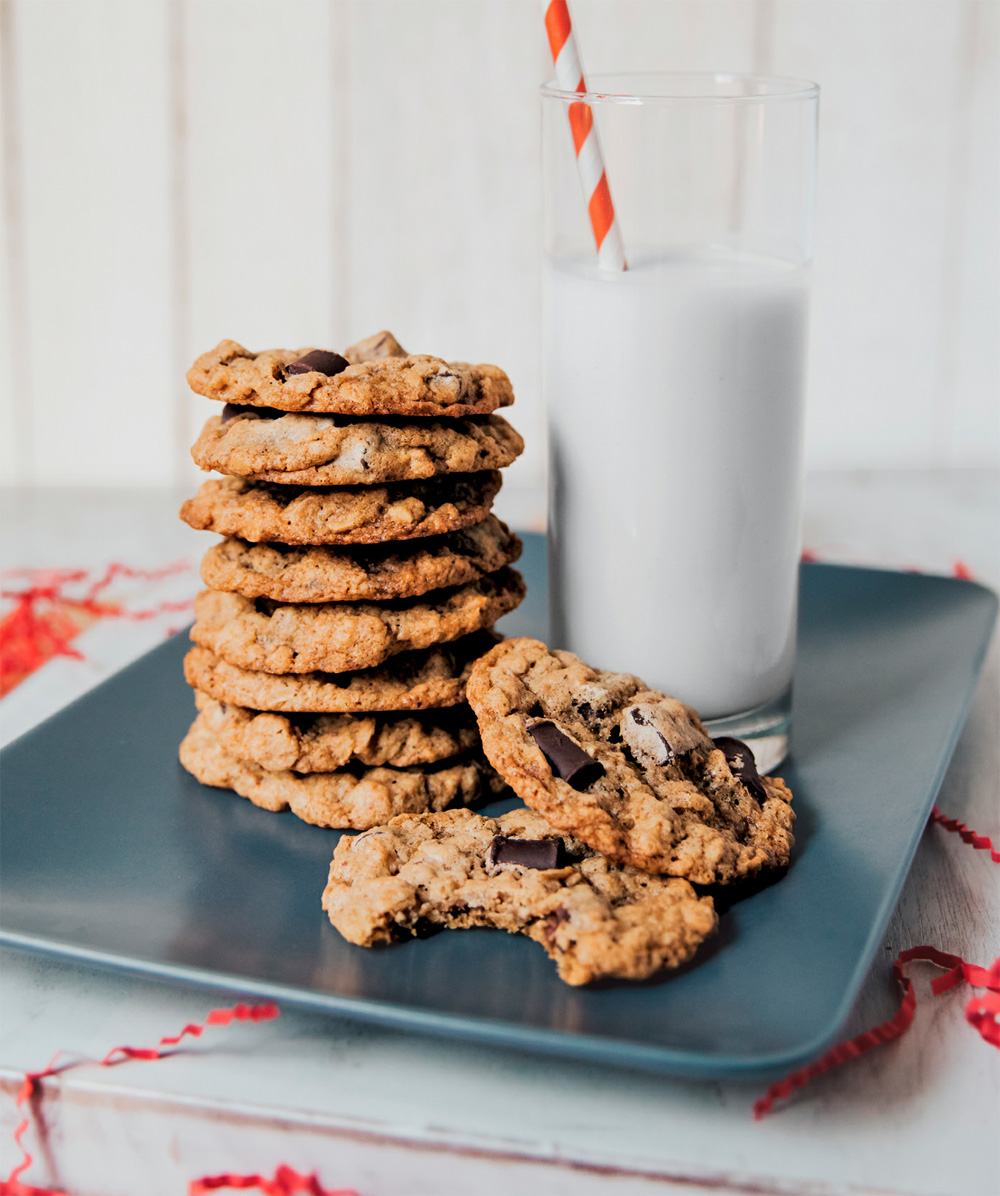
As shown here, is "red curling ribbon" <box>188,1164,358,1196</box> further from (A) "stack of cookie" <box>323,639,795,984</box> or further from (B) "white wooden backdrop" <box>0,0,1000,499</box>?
(B) "white wooden backdrop" <box>0,0,1000,499</box>

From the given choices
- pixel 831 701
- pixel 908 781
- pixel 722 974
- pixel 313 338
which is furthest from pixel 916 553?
pixel 722 974

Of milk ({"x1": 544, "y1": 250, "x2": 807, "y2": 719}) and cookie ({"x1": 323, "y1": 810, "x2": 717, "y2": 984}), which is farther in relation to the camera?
milk ({"x1": 544, "y1": 250, "x2": 807, "y2": 719})

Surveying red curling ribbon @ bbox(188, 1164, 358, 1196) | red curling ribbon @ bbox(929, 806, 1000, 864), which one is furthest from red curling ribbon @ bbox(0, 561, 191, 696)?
red curling ribbon @ bbox(929, 806, 1000, 864)

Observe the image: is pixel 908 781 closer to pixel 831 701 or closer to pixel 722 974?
pixel 831 701

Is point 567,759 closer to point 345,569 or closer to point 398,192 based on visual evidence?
point 345,569

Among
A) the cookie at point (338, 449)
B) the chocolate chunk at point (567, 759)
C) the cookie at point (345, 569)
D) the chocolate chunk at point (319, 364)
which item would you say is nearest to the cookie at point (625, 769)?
the chocolate chunk at point (567, 759)
